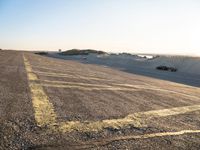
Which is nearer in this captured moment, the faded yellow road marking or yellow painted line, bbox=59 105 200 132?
the faded yellow road marking

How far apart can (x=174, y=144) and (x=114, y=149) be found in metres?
0.85

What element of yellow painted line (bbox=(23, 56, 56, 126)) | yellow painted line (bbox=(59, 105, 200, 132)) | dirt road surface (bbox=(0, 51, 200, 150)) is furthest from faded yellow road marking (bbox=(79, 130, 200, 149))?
yellow painted line (bbox=(23, 56, 56, 126))

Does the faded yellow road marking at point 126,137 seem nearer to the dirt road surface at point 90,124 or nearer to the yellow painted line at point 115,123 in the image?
the dirt road surface at point 90,124

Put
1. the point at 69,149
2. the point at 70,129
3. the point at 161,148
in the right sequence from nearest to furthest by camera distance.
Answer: the point at 69,149 → the point at 161,148 → the point at 70,129

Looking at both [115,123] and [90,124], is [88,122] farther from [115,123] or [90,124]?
[115,123]

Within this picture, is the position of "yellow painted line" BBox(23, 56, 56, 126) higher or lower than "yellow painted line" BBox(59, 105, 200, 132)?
higher

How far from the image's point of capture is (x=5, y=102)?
4.93 meters

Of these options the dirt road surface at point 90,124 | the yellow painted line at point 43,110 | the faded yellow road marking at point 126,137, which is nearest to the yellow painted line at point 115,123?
the dirt road surface at point 90,124

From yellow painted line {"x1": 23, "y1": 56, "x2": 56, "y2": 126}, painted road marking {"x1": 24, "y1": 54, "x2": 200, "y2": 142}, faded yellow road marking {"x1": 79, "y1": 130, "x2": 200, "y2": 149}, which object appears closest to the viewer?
faded yellow road marking {"x1": 79, "y1": 130, "x2": 200, "y2": 149}

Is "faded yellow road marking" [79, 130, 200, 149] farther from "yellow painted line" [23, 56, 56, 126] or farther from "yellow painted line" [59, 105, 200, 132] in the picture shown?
"yellow painted line" [23, 56, 56, 126]

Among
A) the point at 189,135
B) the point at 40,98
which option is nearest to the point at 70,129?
the point at 189,135

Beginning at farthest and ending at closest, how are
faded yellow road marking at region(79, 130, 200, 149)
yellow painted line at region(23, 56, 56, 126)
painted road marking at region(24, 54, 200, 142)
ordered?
1. yellow painted line at region(23, 56, 56, 126)
2. painted road marking at region(24, 54, 200, 142)
3. faded yellow road marking at region(79, 130, 200, 149)

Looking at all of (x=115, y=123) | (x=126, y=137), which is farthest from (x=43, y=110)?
(x=126, y=137)

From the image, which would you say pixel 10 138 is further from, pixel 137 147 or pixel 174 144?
pixel 174 144
